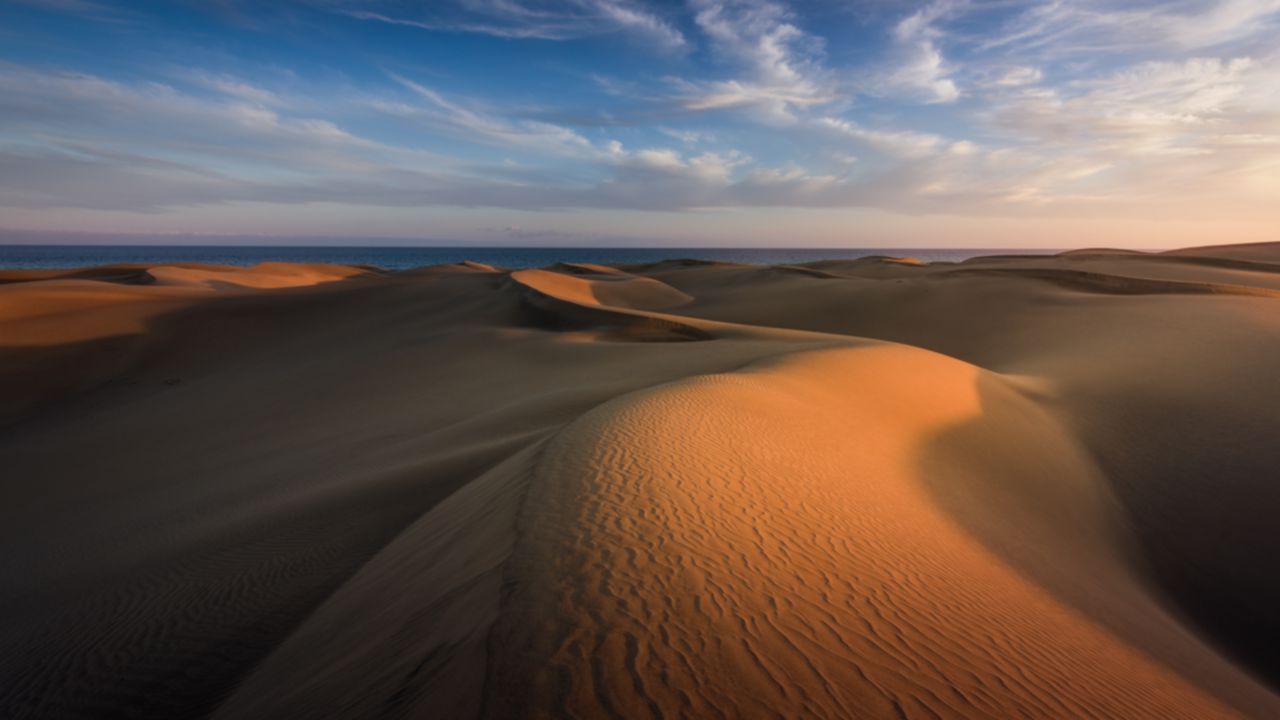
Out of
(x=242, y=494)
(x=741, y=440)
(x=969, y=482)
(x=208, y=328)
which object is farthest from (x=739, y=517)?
(x=208, y=328)

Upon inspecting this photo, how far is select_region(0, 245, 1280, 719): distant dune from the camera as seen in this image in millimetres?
2689

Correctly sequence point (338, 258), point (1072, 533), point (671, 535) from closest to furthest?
point (671, 535) < point (1072, 533) < point (338, 258)

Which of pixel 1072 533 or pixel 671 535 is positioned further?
pixel 1072 533

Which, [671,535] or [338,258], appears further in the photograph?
[338,258]

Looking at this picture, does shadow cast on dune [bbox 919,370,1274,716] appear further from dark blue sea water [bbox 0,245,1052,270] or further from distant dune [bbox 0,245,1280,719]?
dark blue sea water [bbox 0,245,1052,270]

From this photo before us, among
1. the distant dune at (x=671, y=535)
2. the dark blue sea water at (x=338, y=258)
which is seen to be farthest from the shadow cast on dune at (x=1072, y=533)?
Answer: the dark blue sea water at (x=338, y=258)

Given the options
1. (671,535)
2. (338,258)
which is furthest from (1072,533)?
(338,258)

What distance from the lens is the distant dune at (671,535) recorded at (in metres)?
2.69

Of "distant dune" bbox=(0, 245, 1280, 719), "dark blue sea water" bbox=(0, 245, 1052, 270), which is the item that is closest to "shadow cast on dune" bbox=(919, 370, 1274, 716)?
"distant dune" bbox=(0, 245, 1280, 719)

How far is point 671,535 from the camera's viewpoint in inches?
141

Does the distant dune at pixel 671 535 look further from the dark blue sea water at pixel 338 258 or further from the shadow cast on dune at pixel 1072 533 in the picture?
the dark blue sea water at pixel 338 258

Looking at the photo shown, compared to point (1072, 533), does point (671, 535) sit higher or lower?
higher

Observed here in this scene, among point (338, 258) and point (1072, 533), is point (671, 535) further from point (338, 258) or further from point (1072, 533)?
point (338, 258)

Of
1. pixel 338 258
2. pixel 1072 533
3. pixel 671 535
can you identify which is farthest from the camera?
pixel 338 258
